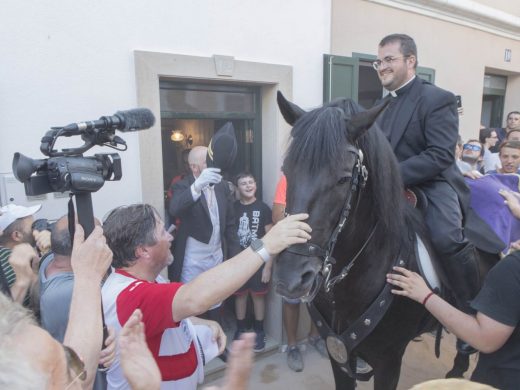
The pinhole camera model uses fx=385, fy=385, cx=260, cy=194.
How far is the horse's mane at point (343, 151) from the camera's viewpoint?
1.77 m

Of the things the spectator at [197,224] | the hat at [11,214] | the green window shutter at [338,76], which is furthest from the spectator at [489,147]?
the hat at [11,214]

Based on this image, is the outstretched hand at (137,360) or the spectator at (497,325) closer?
the outstretched hand at (137,360)

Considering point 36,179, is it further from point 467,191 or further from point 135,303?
point 467,191

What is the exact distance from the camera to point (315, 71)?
4301 mm

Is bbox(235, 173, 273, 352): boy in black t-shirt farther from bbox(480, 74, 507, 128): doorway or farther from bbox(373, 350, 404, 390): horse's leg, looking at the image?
bbox(480, 74, 507, 128): doorway

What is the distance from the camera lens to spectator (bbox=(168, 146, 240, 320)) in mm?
3592

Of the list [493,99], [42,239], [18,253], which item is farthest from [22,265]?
[493,99]

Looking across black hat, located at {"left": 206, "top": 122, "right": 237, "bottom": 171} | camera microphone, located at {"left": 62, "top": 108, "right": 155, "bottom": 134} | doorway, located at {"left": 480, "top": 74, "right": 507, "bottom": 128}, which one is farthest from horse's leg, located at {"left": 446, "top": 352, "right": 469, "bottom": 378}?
doorway, located at {"left": 480, "top": 74, "right": 507, "bottom": 128}

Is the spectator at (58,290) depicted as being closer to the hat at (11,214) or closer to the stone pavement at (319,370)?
the hat at (11,214)

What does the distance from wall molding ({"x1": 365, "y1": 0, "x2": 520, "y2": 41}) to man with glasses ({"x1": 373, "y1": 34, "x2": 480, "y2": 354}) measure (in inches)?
111

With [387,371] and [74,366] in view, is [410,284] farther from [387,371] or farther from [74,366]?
[74,366]

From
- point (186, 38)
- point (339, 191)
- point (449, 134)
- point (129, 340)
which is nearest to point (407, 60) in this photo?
point (449, 134)

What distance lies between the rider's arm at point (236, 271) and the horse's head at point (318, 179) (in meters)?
0.12

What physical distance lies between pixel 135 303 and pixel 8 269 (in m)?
0.82
